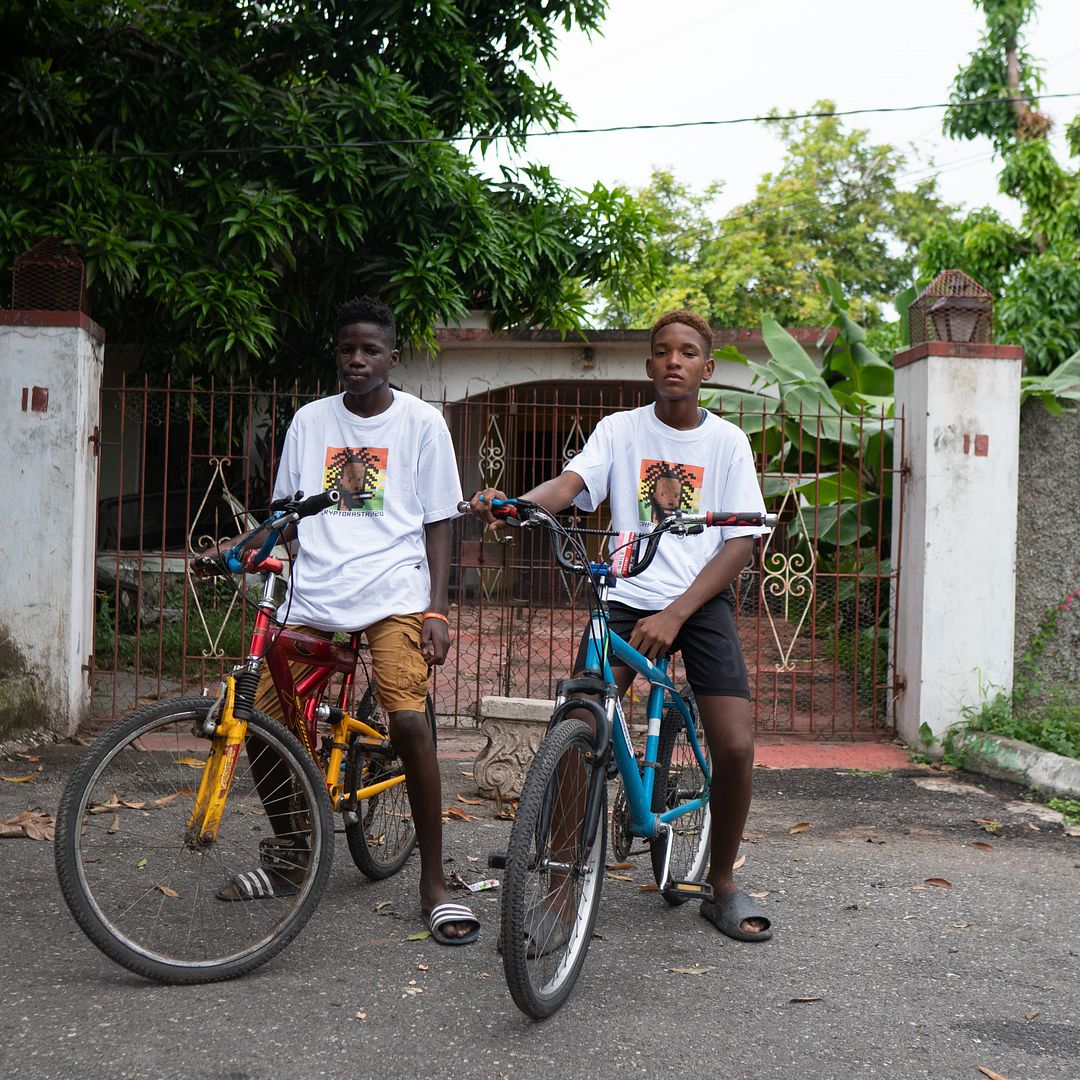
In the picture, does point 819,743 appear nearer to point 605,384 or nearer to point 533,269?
point 533,269

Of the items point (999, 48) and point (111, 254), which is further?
point (999, 48)

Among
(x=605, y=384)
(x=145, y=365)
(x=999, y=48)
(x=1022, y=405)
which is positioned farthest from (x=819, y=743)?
(x=999, y=48)

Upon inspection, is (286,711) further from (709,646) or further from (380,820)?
(709,646)

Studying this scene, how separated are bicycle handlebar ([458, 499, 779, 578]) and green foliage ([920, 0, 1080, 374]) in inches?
497

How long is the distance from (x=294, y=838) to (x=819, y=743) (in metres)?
4.54

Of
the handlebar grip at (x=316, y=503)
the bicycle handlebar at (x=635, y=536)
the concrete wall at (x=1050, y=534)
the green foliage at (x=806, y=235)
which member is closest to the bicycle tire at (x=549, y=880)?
the bicycle handlebar at (x=635, y=536)

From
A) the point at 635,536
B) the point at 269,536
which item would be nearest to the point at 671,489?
the point at 635,536

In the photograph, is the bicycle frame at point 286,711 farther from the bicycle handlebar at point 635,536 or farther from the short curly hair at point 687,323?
the short curly hair at point 687,323

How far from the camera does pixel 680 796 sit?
4.13m

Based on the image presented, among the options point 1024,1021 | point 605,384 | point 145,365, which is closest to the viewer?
point 1024,1021

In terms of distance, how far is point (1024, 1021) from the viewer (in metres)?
3.34

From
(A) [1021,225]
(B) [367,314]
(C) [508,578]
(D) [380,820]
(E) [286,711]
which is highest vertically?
(A) [1021,225]

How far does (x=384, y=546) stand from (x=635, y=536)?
783 millimetres

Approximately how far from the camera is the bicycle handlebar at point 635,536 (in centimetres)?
345
